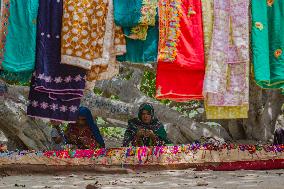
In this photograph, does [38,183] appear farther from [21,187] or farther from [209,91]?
[209,91]

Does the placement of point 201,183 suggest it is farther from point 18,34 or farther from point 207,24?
point 18,34

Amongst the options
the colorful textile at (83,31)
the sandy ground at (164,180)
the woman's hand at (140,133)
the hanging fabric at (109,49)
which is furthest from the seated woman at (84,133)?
the colorful textile at (83,31)

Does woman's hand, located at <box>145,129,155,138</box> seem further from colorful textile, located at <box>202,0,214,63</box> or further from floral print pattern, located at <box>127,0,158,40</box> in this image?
floral print pattern, located at <box>127,0,158,40</box>

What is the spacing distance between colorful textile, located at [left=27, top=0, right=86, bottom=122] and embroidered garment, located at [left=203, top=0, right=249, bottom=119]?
1.27 metres

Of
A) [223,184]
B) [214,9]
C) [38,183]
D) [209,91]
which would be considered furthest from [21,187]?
[214,9]

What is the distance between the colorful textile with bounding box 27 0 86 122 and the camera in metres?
5.70

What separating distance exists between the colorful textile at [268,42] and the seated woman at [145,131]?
1.63 meters

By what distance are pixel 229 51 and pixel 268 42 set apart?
403mm

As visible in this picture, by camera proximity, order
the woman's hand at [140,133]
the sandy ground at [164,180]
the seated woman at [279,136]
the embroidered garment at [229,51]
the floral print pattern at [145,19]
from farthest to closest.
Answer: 1. the seated woman at [279,136]
2. the woman's hand at [140,133]
3. the embroidered garment at [229,51]
4. the floral print pattern at [145,19]
5. the sandy ground at [164,180]

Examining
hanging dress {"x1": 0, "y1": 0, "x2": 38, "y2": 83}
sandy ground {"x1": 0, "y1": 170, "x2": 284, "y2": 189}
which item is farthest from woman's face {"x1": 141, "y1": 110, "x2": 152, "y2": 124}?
hanging dress {"x1": 0, "y1": 0, "x2": 38, "y2": 83}

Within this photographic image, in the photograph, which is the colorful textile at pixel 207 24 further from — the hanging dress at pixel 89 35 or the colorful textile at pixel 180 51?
the hanging dress at pixel 89 35

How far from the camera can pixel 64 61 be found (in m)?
5.61

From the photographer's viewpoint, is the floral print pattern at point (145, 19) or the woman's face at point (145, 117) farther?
the woman's face at point (145, 117)

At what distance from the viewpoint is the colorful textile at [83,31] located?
5605 millimetres
